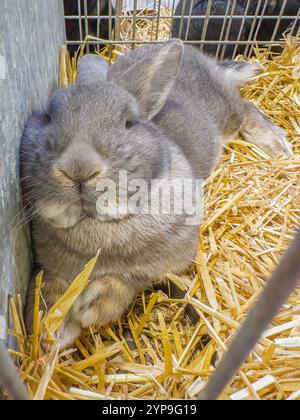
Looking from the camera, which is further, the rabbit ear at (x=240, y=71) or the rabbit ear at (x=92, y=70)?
the rabbit ear at (x=240, y=71)

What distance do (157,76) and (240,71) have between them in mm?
1154

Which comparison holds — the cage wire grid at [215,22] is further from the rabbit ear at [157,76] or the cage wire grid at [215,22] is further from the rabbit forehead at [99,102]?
the rabbit forehead at [99,102]

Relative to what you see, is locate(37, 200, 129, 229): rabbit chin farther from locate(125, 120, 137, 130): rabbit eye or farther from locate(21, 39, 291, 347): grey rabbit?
locate(125, 120, 137, 130): rabbit eye

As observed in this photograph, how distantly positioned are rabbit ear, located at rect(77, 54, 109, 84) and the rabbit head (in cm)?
31

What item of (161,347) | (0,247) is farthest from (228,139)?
(0,247)

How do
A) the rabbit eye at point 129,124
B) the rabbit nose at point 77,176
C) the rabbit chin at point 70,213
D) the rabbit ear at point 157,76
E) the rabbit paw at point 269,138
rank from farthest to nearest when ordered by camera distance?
the rabbit paw at point 269,138 < the rabbit ear at point 157,76 < the rabbit eye at point 129,124 < the rabbit chin at point 70,213 < the rabbit nose at point 77,176

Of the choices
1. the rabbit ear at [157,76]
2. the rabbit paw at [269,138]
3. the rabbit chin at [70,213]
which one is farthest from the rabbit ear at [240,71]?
the rabbit chin at [70,213]

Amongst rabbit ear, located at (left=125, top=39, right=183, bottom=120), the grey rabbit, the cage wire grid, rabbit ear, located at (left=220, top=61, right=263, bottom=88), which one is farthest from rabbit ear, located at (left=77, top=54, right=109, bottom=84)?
rabbit ear, located at (left=220, top=61, right=263, bottom=88)

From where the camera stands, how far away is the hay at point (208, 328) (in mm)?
1252

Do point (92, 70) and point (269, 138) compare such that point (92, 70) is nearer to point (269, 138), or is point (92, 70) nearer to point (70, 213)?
point (70, 213)

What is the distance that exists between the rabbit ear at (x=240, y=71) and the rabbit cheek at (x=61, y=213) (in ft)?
5.15

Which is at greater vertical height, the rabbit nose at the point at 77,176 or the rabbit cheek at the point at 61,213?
the rabbit nose at the point at 77,176

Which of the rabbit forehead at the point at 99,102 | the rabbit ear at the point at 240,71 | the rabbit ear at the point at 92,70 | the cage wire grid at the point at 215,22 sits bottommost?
the rabbit ear at the point at 240,71

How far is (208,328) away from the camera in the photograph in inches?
55.5
